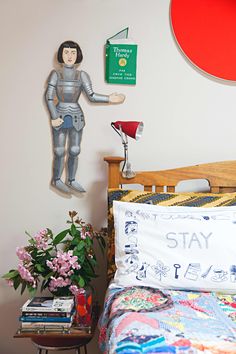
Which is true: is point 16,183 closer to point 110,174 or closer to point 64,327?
point 110,174

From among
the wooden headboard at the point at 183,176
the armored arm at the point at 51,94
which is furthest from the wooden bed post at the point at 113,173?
the armored arm at the point at 51,94

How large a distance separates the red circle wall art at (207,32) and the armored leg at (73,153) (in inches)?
29.0

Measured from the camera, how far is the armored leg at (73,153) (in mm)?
2094

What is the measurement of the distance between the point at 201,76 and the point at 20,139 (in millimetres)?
1045

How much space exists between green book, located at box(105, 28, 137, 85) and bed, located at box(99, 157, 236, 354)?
456 mm

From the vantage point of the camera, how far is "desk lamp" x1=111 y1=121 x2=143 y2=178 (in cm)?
190

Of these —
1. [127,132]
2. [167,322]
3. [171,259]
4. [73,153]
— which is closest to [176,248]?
[171,259]

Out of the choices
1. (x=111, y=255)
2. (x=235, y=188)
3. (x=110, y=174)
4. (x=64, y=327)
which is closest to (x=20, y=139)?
(x=110, y=174)

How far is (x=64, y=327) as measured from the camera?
1694 millimetres

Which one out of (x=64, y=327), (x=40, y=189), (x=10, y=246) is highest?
(x=40, y=189)

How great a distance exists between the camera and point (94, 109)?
210cm

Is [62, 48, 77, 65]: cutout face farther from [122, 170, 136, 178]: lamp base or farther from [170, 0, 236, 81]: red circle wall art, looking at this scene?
[122, 170, 136, 178]: lamp base

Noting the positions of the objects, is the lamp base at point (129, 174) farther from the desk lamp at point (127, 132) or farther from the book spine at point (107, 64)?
the book spine at point (107, 64)

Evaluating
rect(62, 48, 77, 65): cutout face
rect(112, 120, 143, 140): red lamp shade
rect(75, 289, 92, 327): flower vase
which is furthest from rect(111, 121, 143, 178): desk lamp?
rect(75, 289, 92, 327): flower vase
